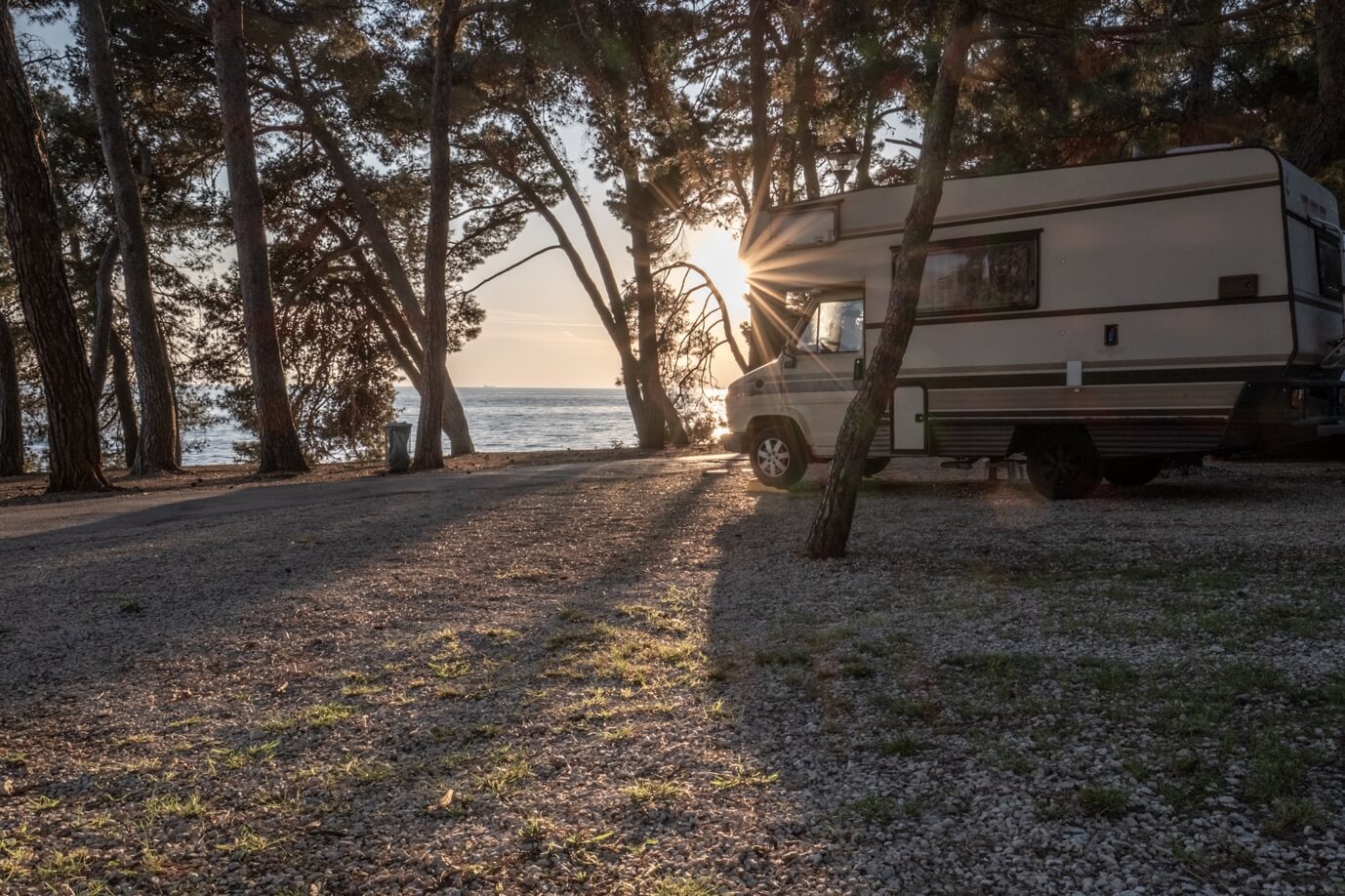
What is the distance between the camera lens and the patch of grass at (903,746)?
3.42 metres

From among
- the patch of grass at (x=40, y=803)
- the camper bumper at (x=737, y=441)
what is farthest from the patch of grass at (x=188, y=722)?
the camper bumper at (x=737, y=441)

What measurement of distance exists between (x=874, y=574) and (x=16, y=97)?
11.0 m

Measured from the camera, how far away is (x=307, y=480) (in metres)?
14.1

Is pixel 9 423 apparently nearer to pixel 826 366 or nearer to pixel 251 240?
pixel 251 240

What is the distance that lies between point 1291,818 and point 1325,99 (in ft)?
40.8

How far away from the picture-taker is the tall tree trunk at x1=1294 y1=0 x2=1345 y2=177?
Result: 11345 mm

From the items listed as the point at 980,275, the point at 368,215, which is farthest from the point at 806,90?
the point at 368,215

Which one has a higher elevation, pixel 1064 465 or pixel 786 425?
pixel 786 425

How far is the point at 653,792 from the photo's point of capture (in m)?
3.14

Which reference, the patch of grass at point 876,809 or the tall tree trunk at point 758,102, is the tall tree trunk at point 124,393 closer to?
the tall tree trunk at point 758,102

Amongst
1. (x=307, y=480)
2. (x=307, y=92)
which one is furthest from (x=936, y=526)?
(x=307, y=92)

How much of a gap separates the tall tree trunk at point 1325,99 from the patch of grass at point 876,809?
1192 centimetres

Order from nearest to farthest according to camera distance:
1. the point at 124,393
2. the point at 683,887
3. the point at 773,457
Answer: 1. the point at 683,887
2. the point at 773,457
3. the point at 124,393

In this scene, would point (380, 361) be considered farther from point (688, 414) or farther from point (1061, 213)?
point (1061, 213)
